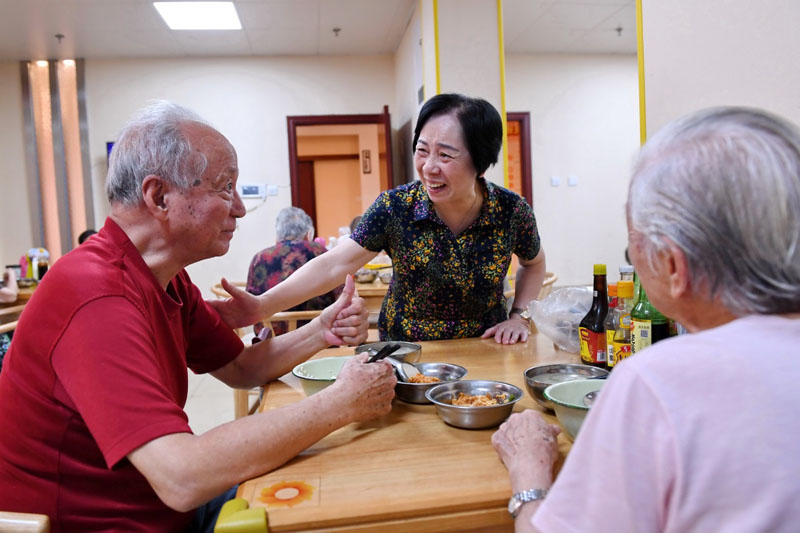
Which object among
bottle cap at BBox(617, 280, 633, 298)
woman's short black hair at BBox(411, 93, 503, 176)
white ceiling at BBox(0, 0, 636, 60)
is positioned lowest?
bottle cap at BBox(617, 280, 633, 298)

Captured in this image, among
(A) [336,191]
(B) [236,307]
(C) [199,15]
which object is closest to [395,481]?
(B) [236,307]

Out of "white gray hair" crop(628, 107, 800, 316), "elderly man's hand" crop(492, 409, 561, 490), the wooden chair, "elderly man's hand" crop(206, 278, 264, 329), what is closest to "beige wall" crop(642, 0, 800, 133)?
"white gray hair" crop(628, 107, 800, 316)

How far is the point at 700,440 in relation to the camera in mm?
521

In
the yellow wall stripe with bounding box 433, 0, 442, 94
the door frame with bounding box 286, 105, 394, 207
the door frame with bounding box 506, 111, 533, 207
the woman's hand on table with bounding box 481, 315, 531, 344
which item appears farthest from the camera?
the door frame with bounding box 506, 111, 533, 207

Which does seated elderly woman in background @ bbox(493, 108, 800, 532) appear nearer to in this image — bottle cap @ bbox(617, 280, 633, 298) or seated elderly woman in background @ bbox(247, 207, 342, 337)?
bottle cap @ bbox(617, 280, 633, 298)

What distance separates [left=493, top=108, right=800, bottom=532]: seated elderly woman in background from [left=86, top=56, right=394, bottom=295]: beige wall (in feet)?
20.0

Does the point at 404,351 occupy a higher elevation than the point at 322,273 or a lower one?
lower

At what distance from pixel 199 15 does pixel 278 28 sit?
724 mm

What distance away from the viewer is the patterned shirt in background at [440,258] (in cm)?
190

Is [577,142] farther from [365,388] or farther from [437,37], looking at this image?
[365,388]

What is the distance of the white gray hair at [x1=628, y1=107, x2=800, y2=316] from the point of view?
1.88 ft

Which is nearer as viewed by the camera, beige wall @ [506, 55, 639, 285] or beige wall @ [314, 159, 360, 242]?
beige wall @ [506, 55, 639, 285]

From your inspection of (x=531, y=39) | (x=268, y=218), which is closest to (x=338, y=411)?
(x=268, y=218)

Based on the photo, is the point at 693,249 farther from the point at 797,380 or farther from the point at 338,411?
the point at 338,411
